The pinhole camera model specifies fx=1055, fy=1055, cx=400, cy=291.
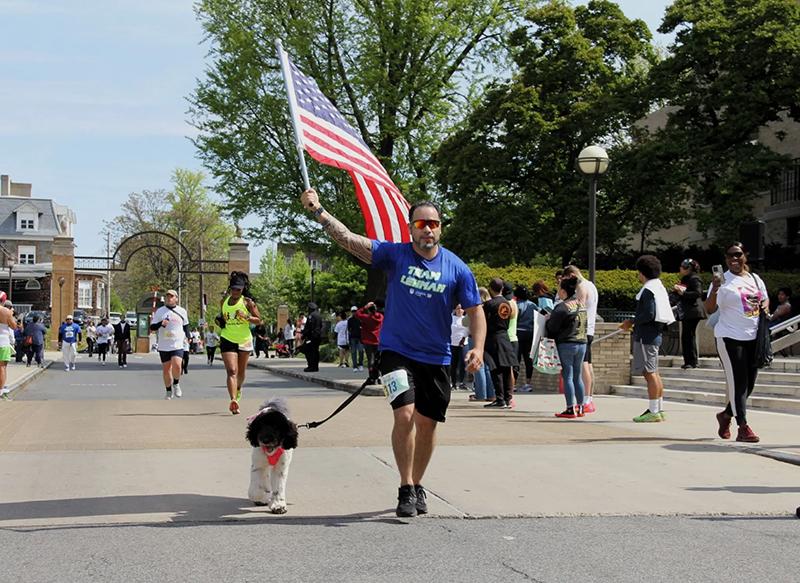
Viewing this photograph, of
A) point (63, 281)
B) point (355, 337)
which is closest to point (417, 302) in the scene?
point (355, 337)

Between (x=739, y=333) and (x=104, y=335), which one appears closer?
(x=739, y=333)

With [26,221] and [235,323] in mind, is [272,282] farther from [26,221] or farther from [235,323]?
[235,323]

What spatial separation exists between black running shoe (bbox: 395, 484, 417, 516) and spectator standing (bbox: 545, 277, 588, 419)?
7254 mm

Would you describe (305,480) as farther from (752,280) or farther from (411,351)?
(752,280)

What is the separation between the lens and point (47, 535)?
241 inches

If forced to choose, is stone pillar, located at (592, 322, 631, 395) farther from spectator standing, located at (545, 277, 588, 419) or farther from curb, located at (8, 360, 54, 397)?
curb, located at (8, 360, 54, 397)

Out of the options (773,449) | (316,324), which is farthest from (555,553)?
(316,324)

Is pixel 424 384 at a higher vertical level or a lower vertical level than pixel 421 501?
higher

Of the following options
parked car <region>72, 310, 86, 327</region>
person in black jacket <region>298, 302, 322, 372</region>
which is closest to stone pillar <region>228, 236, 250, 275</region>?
parked car <region>72, 310, 86, 327</region>

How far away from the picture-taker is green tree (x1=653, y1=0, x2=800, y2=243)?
2992 centimetres

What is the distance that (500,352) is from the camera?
51.3 ft

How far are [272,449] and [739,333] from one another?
18.4 ft

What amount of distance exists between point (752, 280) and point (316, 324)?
2078cm

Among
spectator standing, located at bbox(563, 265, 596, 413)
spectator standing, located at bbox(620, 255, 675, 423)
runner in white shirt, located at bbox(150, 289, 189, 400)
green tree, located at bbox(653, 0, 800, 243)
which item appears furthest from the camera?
green tree, located at bbox(653, 0, 800, 243)
